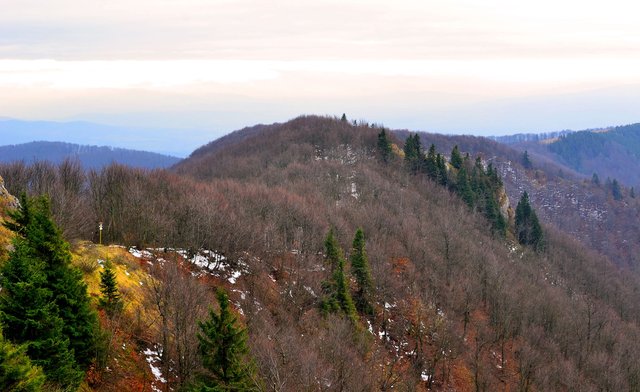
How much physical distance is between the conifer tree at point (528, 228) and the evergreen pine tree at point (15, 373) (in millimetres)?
100085

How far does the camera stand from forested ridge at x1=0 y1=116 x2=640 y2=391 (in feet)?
73.1

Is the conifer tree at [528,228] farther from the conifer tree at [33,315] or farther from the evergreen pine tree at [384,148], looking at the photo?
the conifer tree at [33,315]

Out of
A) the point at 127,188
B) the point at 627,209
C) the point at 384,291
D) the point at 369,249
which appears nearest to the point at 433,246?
the point at 369,249

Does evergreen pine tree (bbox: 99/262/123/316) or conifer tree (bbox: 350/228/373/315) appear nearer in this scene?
evergreen pine tree (bbox: 99/262/123/316)

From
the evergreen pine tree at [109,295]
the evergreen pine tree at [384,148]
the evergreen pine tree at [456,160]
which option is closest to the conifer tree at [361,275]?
the evergreen pine tree at [109,295]

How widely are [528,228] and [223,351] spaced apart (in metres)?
96.5

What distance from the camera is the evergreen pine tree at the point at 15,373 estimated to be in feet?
38.4

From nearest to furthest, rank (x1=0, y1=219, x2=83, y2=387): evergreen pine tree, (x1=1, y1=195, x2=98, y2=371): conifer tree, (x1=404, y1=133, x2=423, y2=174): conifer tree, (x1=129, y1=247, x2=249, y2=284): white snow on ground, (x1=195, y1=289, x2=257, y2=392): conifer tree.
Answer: (x1=0, y1=219, x2=83, y2=387): evergreen pine tree → (x1=1, y1=195, x2=98, y2=371): conifer tree → (x1=195, y1=289, x2=257, y2=392): conifer tree → (x1=129, y1=247, x2=249, y2=284): white snow on ground → (x1=404, y1=133, x2=423, y2=174): conifer tree

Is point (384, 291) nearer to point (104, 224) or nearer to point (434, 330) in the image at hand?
point (434, 330)

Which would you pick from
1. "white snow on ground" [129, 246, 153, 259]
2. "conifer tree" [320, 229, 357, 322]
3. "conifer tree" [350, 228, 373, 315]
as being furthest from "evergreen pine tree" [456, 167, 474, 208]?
"white snow on ground" [129, 246, 153, 259]

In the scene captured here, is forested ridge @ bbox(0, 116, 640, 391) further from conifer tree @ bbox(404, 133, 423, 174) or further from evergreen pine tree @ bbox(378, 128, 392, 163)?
evergreen pine tree @ bbox(378, 128, 392, 163)

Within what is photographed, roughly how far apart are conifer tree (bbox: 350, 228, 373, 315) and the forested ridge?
196mm

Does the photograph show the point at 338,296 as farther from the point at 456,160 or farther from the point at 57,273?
the point at 456,160

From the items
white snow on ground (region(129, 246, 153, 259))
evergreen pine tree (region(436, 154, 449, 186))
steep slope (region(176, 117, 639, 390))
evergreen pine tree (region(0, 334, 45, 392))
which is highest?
evergreen pine tree (region(436, 154, 449, 186))
